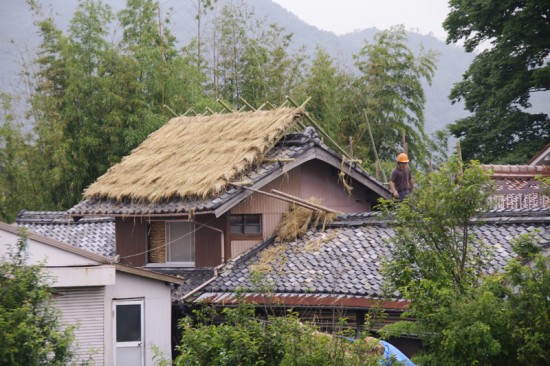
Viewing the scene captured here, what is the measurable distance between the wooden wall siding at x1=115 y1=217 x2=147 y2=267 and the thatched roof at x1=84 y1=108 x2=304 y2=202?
29.0 inches

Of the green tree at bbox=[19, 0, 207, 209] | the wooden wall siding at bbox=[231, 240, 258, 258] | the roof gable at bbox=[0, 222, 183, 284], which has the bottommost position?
the roof gable at bbox=[0, 222, 183, 284]

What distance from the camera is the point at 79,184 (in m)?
27.5

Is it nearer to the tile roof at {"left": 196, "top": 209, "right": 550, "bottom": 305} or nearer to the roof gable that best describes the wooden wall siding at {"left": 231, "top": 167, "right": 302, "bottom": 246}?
the tile roof at {"left": 196, "top": 209, "right": 550, "bottom": 305}

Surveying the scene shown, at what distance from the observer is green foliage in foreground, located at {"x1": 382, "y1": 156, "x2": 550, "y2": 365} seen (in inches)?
316

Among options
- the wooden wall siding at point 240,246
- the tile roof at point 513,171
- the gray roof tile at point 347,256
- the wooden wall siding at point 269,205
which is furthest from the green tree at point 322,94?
the tile roof at point 513,171

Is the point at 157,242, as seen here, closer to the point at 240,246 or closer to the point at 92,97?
the point at 240,246

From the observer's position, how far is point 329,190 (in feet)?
67.0

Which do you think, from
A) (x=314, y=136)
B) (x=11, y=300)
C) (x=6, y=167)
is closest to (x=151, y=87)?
(x=6, y=167)

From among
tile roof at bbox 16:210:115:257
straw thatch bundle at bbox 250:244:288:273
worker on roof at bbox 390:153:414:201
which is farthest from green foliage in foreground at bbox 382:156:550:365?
tile roof at bbox 16:210:115:257

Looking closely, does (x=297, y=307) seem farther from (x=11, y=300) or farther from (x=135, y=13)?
(x=135, y=13)

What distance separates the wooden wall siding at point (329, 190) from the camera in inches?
786

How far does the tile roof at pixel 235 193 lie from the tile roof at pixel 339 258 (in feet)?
4.67

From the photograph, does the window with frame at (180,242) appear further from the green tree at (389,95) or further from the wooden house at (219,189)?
the green tree at (389,95)

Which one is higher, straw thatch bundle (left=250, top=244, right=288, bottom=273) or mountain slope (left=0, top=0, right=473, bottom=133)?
mountain slope (left=0, top=0, right=473, bottom=133)
